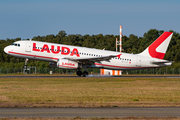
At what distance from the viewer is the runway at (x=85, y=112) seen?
47.0 feet

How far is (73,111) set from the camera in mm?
15625

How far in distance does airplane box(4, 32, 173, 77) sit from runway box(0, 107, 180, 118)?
28069 mm

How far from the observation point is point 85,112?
15.3 metres

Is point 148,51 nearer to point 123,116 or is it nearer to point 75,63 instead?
point 75,63

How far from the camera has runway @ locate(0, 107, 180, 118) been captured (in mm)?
14328

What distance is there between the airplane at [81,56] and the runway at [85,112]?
92.1ft

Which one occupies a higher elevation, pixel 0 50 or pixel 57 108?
pixel 0 50

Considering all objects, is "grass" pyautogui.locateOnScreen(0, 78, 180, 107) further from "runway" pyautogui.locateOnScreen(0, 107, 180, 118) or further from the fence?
the fence

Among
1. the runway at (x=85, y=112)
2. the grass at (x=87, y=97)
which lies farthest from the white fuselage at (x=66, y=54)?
the runway at (x=85, y=112)

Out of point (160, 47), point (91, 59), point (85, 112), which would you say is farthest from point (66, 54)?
point (85, 112)

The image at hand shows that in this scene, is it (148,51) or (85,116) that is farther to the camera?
(148,51)

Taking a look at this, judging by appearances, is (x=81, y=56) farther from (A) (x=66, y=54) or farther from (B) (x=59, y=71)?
(B) (x=59, y=71)

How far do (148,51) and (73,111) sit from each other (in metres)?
37.3

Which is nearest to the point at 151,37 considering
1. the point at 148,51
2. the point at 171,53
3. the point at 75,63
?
the point at 171,53
